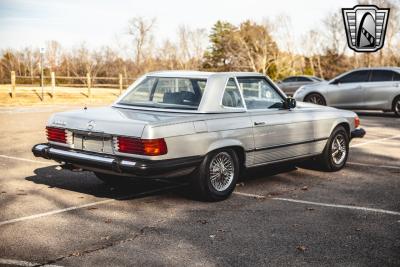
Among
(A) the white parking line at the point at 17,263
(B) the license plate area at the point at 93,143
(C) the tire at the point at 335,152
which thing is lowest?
(A) the white parking line at the point at 17,263

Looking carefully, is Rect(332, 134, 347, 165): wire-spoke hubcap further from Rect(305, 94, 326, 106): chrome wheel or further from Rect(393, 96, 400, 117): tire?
Rect(305, 94, 326, 106): chrome wheel

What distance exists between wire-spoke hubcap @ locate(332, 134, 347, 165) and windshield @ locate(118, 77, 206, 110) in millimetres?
2816

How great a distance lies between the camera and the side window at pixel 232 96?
20.3 ft

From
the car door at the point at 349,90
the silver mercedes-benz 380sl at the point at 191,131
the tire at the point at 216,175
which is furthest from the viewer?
the car door at the point at 349,90

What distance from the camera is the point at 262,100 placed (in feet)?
22.4

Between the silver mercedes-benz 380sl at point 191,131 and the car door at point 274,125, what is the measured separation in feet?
0.04

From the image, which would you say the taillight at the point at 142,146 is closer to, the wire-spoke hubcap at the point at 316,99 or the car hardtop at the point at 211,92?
the car hardtop at the point at 211,92

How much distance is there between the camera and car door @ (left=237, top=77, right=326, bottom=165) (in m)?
6.43

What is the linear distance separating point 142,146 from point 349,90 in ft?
45.0

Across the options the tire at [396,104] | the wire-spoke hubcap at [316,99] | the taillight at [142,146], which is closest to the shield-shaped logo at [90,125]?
the taillight at [142,146]

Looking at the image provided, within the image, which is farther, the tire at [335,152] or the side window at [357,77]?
the side window at [357,77]

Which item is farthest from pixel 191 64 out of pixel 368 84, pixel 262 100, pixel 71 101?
pixel 262 100

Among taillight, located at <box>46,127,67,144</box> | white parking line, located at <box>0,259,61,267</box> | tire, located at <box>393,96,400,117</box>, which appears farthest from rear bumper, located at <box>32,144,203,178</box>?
tire, located at <box>393,96,400,117</box>

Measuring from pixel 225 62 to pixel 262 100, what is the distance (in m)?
64.4
